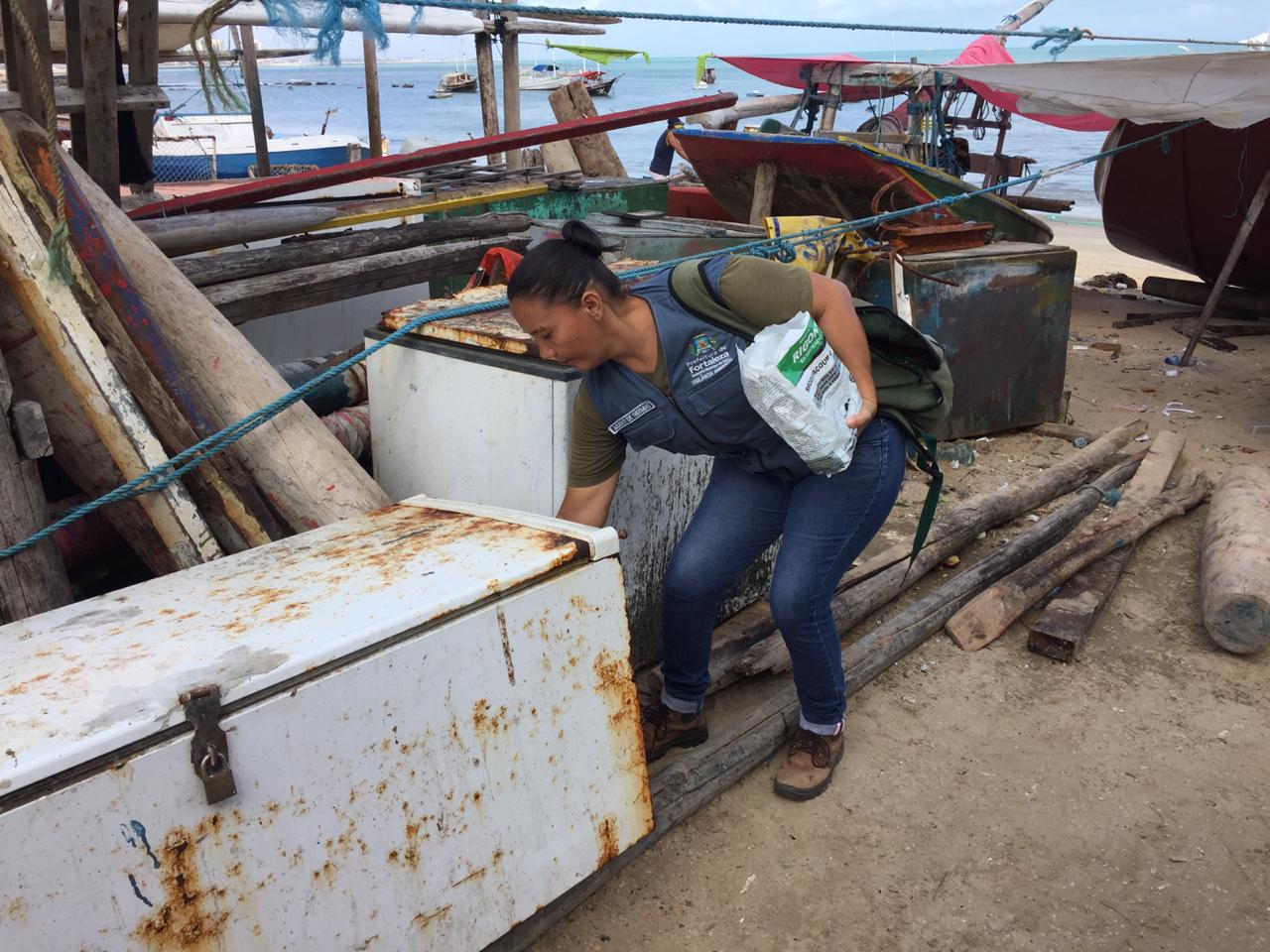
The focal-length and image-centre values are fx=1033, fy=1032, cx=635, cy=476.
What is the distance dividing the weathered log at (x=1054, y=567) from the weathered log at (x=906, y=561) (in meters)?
0.32

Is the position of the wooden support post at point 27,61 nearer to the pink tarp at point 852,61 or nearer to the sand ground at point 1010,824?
the sand ground at point 1010,824

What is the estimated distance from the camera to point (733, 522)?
2.83m

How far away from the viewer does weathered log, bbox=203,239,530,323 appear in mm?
3953

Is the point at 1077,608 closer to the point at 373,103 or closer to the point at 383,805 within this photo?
the point at 383,805

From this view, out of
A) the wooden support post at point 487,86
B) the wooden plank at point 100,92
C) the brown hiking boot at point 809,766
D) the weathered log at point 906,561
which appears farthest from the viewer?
the wooden support post at point 487,86

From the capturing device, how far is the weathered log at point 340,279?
395 cm

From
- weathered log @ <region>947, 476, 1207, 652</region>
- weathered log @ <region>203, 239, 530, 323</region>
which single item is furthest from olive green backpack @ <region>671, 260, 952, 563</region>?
weathered log @ <region>203, 239, 530, 323</region>

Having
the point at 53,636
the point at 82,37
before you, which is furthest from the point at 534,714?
the point at 82,37

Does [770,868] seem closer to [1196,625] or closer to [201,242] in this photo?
[1196,625]

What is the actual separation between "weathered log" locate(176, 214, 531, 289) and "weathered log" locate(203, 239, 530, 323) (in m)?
0.05

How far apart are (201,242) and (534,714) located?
3263 millimetres

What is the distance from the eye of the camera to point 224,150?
22.0m

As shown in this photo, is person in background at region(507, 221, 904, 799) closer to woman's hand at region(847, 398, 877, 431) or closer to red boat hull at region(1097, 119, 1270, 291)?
woman's hand at region(847, 398, 877, 431)

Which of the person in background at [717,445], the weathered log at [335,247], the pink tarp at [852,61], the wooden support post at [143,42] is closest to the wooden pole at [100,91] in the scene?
the wooden support post at [143,42]
